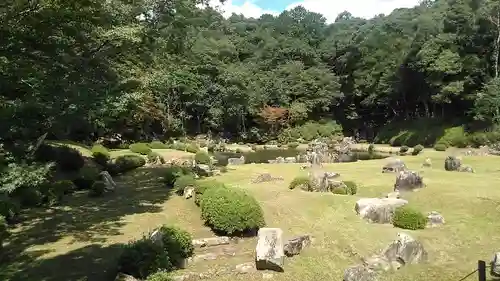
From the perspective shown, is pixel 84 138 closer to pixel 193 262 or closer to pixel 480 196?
pixel 193 262

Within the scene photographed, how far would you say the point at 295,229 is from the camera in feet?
46.8

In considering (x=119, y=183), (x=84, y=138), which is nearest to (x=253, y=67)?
(x=84, y=138)

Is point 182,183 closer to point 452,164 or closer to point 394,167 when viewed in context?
point 394,167

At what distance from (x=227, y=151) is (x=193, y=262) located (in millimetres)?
39501

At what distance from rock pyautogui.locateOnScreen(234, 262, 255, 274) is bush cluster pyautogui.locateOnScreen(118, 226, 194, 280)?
5.17 feet

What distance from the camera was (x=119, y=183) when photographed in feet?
74.4

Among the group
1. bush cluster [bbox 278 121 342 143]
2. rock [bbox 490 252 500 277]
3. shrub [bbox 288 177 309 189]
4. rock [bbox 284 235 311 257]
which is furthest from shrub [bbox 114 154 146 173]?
bush cluster [bbox 278 121 342 143]

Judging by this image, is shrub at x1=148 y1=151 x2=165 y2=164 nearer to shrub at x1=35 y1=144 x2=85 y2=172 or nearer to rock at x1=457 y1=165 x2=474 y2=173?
shrub at x1=35 y1=144 x2=85 y2=172

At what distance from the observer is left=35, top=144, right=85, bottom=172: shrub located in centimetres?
2241

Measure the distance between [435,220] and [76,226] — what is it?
11896mm

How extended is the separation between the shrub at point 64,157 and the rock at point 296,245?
14.8 meters

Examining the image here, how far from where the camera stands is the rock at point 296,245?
1247 centimetres

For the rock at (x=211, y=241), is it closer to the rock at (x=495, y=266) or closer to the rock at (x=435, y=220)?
the rock at (x=435, y=220)

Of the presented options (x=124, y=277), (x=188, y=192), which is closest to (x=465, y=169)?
(x=188, y=192)
